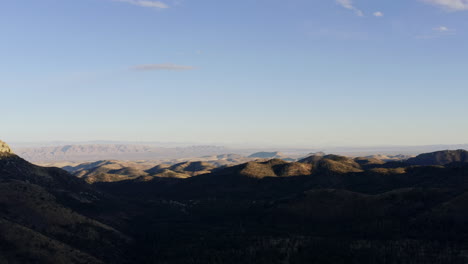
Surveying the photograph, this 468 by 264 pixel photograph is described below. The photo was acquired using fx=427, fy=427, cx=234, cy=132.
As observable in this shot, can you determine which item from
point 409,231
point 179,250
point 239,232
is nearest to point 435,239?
point 409,231

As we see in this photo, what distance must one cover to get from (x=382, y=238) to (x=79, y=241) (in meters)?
115

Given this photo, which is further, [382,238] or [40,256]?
[382,238]

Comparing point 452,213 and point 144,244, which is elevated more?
point 452,213

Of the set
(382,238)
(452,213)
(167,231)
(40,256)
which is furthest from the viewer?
(167,231)

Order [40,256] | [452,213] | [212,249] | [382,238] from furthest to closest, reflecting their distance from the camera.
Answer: [452,213], [382,238], [212,249], [40,256]

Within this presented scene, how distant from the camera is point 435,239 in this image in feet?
524

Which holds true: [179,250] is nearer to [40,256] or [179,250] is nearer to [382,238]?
[40,256]

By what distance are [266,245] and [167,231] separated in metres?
57.3

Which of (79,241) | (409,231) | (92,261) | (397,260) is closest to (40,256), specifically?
(92,261)

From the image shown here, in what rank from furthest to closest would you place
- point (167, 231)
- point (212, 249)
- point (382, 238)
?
1. point (167, 231)
2. point (382, 238)
3. point (212, 249)

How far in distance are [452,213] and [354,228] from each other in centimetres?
4067

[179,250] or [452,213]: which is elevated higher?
[452,213]

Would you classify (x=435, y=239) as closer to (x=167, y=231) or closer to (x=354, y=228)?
(x=354, y=228)

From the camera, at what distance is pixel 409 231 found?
17250 cm
